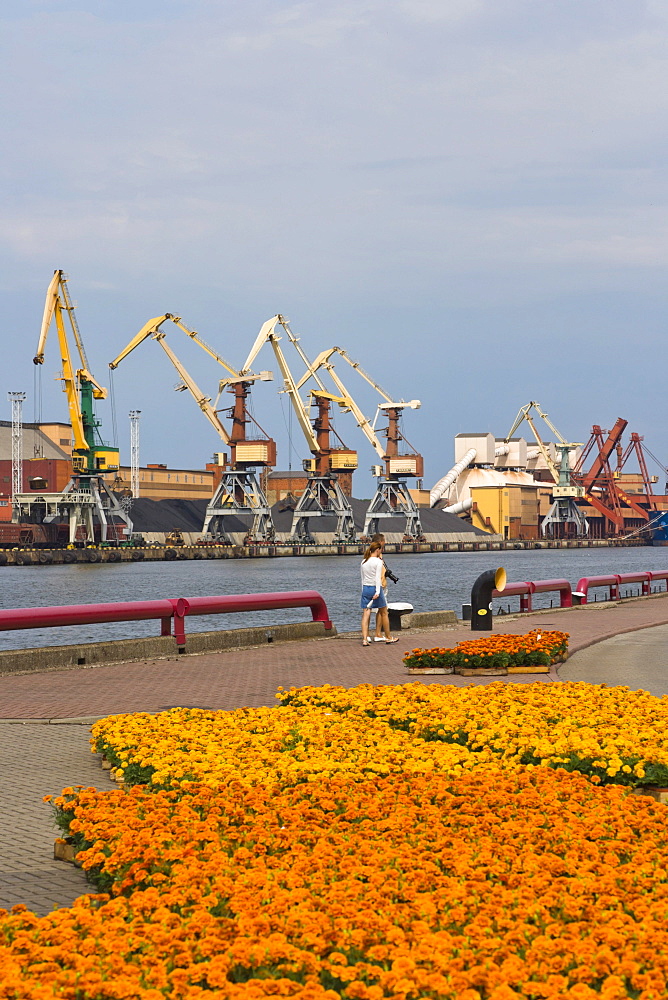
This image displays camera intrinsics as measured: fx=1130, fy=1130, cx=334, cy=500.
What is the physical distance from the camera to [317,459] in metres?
144

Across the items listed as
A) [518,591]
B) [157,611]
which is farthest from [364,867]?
[518,591]

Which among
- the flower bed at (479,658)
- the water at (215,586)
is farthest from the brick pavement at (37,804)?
the water at (215,586)

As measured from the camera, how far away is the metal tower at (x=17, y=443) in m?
133

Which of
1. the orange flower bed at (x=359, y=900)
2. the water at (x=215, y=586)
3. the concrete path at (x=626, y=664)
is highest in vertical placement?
the orange flower bed at (x=359, y=900)

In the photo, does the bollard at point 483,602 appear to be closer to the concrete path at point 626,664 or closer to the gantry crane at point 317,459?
the concrete path at point 626,664

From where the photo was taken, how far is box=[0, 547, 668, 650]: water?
132 feet

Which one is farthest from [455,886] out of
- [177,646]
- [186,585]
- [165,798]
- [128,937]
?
[186,585]

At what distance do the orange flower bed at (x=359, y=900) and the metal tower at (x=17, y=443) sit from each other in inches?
→ 5100

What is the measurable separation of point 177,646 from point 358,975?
14.3 metres

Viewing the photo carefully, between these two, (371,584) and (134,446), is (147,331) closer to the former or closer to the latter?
(134,446)

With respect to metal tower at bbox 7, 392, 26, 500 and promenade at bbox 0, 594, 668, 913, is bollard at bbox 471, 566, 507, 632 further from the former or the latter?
metal tower at bbox 7, 392, 26, 500

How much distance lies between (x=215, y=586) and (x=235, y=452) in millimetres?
56661

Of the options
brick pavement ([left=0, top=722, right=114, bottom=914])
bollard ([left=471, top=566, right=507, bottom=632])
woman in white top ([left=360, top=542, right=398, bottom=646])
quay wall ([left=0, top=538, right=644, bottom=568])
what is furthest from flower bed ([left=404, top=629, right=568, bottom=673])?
quay wall ([left=0, top=538, right=644, bottom=568])

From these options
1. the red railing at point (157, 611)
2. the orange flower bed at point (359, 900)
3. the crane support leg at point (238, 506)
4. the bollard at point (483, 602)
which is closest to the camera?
the orange flower bed at point (359, 900)
